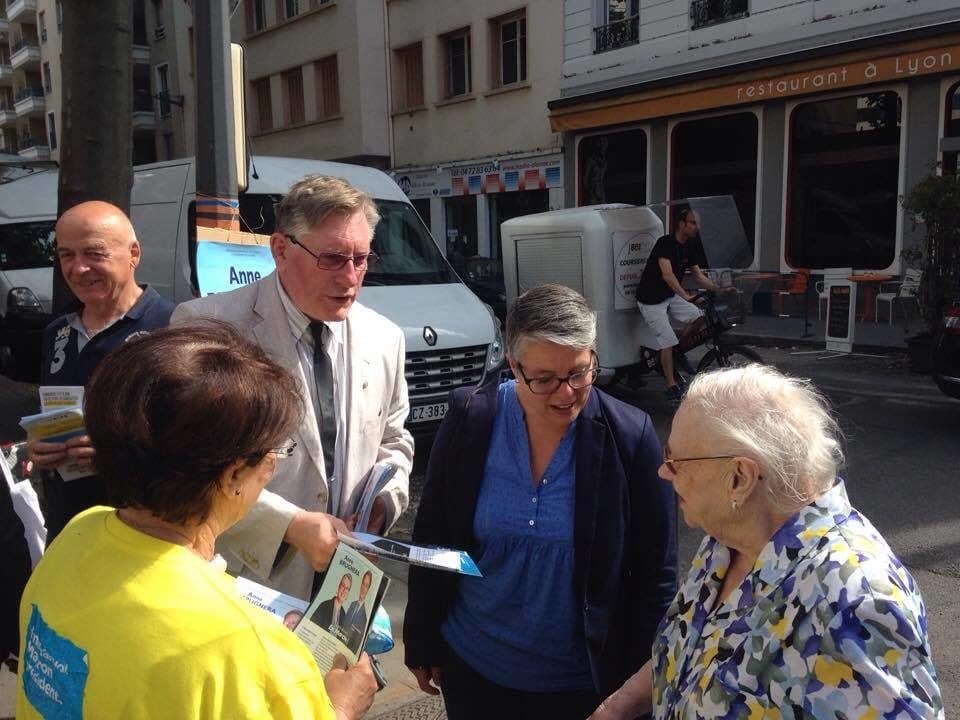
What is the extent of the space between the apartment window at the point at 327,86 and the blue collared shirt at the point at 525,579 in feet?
77.4

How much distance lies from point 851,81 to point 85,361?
13.8 m

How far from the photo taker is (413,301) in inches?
246

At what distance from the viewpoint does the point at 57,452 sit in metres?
2.20

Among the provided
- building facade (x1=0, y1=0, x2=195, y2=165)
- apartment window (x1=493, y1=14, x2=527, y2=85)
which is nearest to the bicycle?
apartment window (x1=493, y1=14, x2=527, y2=85)

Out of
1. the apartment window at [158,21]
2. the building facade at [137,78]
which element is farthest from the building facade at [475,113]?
the apartment window at [158,21]

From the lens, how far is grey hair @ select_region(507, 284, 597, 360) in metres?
2.11

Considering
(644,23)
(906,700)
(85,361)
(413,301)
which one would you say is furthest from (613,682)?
(644,23)

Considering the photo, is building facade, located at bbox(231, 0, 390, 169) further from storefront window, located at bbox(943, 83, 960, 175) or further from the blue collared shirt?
the blue collared shirt

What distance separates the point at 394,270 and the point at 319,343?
4.34m

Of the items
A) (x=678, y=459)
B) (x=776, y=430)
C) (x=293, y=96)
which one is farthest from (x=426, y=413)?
(x=293, y=96)

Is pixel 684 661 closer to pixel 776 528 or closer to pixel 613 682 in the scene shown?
pixel 776 528

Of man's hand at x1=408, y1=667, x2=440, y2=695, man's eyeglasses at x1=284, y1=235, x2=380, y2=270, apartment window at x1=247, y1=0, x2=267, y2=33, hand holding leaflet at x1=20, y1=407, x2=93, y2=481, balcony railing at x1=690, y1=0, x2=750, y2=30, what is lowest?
man's hand at x1=408, y1=667, x2=440, y2=695

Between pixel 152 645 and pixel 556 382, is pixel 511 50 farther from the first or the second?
pixel 152 645

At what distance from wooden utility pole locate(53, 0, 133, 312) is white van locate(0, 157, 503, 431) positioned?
135 cm
